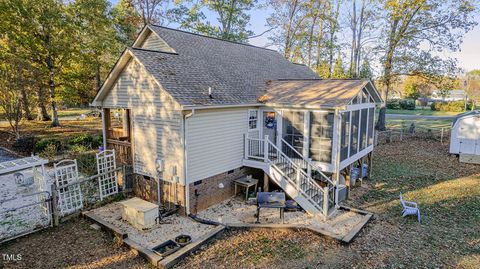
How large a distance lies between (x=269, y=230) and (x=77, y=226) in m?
5.89

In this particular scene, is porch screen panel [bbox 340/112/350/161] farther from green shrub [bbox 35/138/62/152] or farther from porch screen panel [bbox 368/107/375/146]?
green shrub [bbox 35/138/62/152]

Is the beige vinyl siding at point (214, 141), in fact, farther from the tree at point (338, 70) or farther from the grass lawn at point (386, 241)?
the tree at point (338, 70)

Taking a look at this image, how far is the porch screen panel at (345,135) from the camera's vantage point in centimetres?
1076

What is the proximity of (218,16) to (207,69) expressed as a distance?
19.2 metres

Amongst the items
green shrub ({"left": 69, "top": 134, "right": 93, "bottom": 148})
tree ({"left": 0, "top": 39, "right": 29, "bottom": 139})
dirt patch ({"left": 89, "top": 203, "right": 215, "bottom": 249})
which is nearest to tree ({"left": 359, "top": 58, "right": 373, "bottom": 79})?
green shrub ({"left": 69, "top": 134, "right": 93, "bottom": 148})

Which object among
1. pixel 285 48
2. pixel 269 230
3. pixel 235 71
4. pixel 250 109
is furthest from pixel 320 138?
pixel 285 48

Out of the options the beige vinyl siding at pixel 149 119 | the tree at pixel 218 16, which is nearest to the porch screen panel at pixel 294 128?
the beige vinyl siding at pixel 149 119

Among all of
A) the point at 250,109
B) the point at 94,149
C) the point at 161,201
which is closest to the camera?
the point at 161,201

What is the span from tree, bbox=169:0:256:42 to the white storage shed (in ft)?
67.7

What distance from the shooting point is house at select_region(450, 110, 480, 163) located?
1712 cm

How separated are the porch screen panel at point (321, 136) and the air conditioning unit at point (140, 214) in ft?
20.1

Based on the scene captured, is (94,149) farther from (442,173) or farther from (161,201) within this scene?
(442,173)

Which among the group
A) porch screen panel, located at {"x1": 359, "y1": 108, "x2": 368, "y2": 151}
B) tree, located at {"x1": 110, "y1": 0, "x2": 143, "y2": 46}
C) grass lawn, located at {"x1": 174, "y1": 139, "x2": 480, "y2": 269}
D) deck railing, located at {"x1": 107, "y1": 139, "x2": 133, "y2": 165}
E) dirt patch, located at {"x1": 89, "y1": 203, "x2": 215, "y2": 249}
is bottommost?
grass lawn, located at {"x1": 174, "y1": 139, "x2": 480, "y2": 269}

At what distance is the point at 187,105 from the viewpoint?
861 cm
